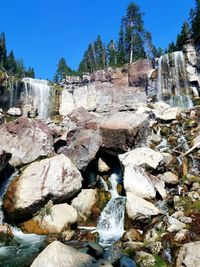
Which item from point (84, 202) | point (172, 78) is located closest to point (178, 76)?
point (172, 78)

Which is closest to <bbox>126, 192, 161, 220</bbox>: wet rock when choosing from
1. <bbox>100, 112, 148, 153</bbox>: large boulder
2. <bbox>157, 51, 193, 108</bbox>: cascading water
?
<bbox>100, 112, 148, 153</bbox>: large boulder

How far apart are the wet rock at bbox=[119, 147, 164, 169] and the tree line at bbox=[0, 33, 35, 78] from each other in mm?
71223

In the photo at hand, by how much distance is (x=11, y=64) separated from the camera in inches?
4537

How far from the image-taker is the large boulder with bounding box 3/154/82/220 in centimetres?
1931

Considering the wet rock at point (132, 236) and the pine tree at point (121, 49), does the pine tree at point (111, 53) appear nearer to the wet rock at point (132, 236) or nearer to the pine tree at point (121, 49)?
the pine tree at point (121, 49)

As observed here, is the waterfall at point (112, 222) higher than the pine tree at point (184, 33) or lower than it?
lower

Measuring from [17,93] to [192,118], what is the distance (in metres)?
30.2

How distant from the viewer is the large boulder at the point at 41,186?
63.4 feet

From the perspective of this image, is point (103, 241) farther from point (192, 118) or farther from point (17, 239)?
point (192, 118)

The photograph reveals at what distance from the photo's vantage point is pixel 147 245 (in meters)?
14.7

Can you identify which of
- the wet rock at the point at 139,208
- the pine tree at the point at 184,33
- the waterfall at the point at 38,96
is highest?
the pine tree at the point at 184,33

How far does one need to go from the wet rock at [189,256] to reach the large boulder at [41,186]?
30.0 feet

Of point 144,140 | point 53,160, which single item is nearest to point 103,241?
point 53,160

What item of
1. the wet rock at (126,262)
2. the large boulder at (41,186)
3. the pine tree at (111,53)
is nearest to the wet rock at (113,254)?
the wet rock at (126,262)
